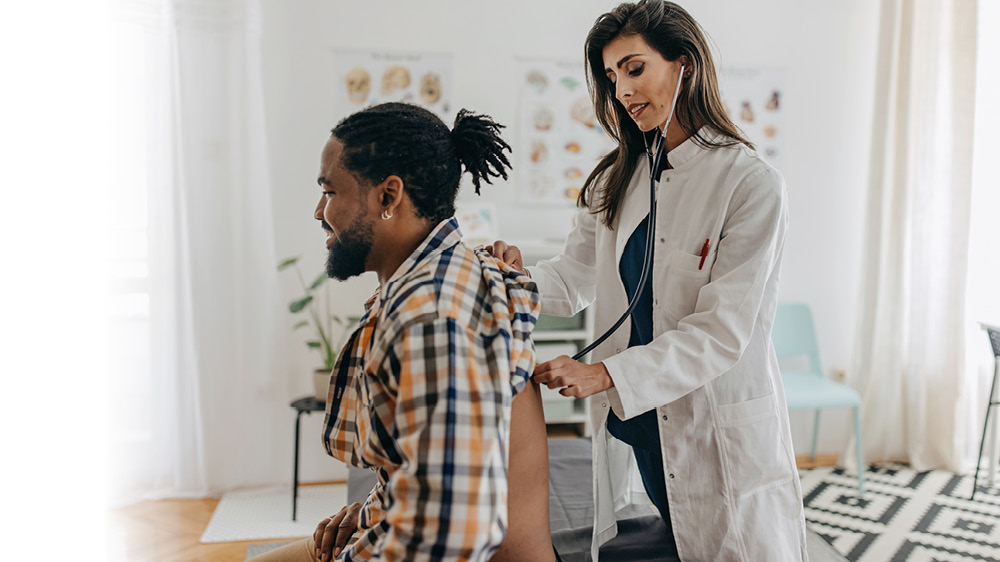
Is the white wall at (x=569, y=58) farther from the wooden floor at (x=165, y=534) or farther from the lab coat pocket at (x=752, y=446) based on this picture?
the lab coat pocket at (x=752, y=446)

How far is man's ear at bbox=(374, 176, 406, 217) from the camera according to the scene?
109 cm

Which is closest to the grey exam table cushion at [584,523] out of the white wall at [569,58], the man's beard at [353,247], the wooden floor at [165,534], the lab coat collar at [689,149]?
the man's beard at [353,247]

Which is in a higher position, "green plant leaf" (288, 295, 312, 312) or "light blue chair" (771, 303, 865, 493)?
"green plant leaf" (288, 295, 312, 312)

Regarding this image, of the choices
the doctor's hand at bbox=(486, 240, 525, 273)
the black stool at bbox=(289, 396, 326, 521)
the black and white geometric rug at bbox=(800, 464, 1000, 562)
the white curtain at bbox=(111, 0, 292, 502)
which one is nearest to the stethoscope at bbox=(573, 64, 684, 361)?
the doctor's hand at bbox=(486, 240, 525, 273)

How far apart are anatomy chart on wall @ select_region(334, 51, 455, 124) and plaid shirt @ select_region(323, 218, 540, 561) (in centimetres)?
208

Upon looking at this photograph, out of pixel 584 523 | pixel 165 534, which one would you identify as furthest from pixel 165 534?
pixel 584 523

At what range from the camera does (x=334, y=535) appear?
121 centimetres

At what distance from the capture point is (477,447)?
2.87 feet

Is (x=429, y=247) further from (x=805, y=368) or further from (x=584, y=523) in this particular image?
(x=805, y=368)

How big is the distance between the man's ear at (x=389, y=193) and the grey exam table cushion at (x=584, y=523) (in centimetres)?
46

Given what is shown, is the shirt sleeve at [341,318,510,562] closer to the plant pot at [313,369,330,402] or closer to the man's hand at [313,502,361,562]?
the man's hand at [313,502,361,562]

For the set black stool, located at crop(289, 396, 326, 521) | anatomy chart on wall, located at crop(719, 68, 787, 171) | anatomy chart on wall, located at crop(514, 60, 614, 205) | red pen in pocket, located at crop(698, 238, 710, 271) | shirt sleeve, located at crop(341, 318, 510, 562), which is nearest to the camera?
shirt sleeve, located at crop(341, 318, 510, 562)

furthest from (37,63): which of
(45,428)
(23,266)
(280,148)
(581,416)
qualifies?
(581,416)

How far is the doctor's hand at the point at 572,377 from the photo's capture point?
3.60 ft
